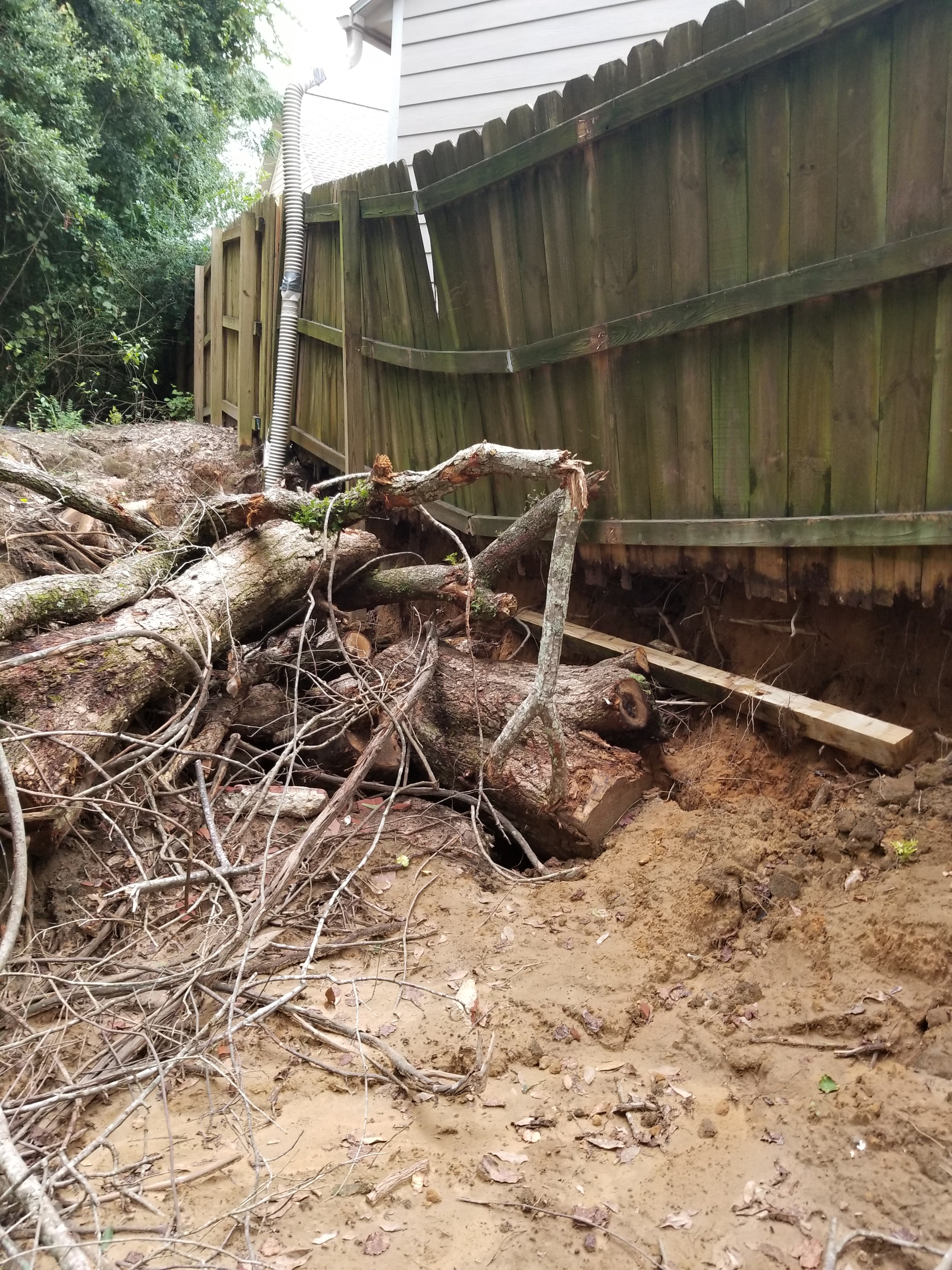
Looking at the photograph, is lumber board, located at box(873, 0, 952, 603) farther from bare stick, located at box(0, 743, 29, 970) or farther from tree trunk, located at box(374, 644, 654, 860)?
bare stick, located at box(0, 743, 29, 970)

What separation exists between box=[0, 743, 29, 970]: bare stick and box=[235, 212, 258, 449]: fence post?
6.31 meters

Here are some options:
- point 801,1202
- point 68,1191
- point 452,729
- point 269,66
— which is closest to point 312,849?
point 452,729

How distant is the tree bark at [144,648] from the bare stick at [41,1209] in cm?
135

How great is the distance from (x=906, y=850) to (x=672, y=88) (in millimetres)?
2993

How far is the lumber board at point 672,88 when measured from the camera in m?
2.89

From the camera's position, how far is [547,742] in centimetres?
383

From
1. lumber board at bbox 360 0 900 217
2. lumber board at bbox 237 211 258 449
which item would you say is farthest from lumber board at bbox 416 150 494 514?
lumber board at bbox 237 211 258 449

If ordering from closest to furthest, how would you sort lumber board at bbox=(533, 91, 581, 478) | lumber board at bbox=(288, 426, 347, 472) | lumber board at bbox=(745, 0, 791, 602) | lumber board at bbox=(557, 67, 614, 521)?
lumber board at bbox=(745, 0, 791, 602) < lumber board at bbox=(557, 67, 614, 521) < lumber board at bbox=(533, 91, 581, 478) < lumber board at bbox=(288, 426, 347, 472)

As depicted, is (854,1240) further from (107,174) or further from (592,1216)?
(107,174)

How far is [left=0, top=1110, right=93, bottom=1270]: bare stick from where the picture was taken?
65.2 inches

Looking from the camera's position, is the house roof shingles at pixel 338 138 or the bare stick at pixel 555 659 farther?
the house roof shingles at pixel 338 138

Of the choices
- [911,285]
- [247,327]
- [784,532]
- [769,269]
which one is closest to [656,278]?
[769,269]

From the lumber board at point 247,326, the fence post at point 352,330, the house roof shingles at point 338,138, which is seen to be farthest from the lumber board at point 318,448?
the house roof shingles at point 338,138

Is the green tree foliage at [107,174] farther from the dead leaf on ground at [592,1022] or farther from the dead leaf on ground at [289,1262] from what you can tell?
the dead leaf on ground at [289,1262]
